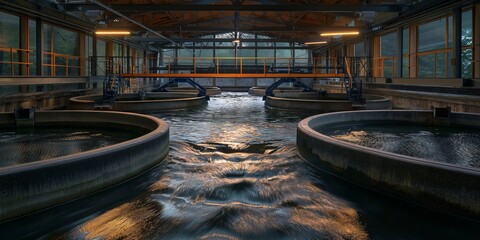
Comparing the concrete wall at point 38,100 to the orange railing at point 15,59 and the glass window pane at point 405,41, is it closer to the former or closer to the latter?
the orange railing at point 15,59

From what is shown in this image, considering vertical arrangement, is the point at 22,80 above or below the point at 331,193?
above

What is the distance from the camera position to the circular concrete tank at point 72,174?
4109 millimetres

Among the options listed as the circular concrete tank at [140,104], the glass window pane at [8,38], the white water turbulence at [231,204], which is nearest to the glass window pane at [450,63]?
the circular concrete tank at [140,104]

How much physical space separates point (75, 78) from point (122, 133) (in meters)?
10.3

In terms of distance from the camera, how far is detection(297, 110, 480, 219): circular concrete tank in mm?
4148

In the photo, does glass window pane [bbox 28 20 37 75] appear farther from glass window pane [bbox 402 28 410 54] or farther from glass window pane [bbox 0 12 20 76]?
glass window pane [bbox 402 28 410 54]

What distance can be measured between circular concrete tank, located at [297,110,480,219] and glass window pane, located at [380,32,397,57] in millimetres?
17008

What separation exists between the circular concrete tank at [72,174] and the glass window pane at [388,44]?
60.5 feet

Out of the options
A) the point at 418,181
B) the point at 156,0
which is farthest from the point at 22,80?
the point at 418,181

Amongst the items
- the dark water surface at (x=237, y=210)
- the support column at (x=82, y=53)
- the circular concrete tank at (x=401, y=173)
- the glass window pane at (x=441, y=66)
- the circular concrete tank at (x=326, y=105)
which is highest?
the support column at (x=82, y=53)

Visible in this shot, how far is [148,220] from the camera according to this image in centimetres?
425

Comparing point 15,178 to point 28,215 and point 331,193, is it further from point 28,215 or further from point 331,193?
point 331,193

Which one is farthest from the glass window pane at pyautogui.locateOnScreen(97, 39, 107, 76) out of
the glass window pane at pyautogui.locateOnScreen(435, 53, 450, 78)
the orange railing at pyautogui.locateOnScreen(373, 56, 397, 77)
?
the glass window pane at pyautogui.locateOnScreen(435, 53, 450, 78)

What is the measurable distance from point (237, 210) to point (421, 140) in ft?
18.9
